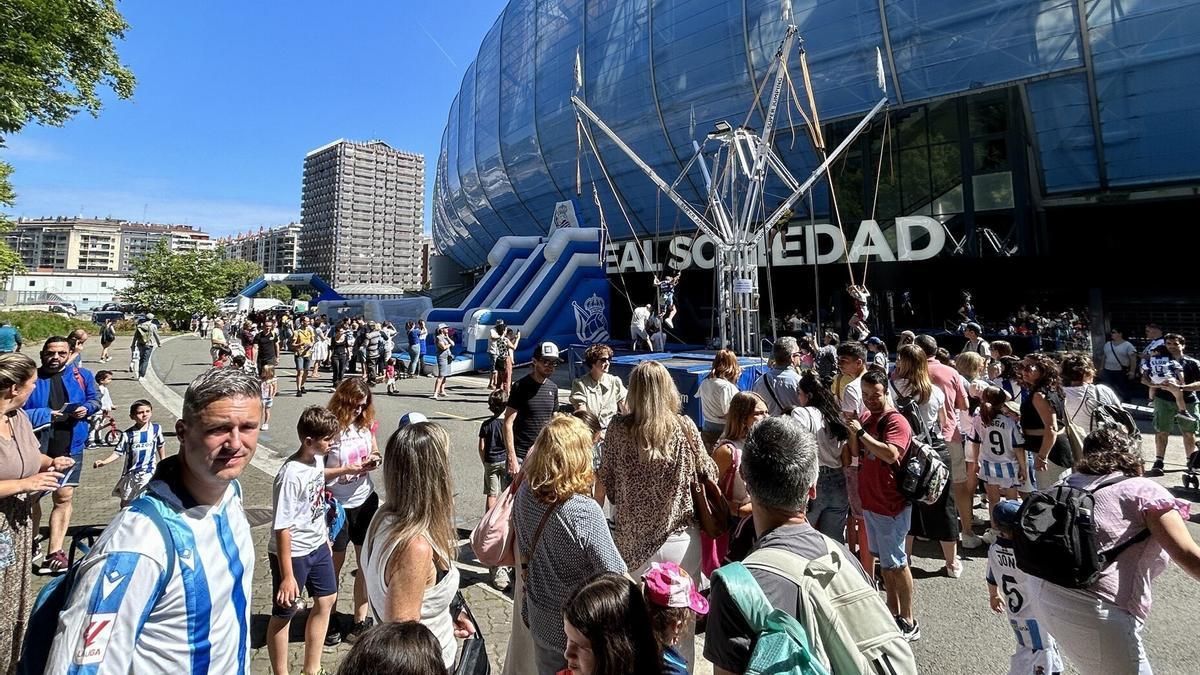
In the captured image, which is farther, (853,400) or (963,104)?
(963,104)

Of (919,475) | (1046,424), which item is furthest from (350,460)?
(1046,424)

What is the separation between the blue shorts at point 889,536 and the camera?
10.9 feet

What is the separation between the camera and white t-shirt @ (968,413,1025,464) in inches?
177

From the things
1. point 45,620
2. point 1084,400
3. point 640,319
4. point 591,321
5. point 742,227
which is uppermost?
point 742,227

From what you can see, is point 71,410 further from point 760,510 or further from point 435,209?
point 435,209

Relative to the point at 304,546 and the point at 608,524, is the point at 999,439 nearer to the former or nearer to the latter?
the point at 608,524

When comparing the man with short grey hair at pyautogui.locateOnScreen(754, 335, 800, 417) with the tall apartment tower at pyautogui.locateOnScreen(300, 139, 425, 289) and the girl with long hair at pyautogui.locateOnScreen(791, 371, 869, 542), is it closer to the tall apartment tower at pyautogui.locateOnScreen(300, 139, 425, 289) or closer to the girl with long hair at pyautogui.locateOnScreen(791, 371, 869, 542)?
the girl with long hair at pyautogui.locateOnScreen(791, 371, 869, 542)

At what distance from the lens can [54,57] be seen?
12117 millimetres

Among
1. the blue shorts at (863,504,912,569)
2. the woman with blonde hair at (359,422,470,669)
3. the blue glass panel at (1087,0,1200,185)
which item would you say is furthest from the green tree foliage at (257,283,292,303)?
the blue shorts at (863,504,912,569)

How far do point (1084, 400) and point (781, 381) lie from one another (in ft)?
7.10

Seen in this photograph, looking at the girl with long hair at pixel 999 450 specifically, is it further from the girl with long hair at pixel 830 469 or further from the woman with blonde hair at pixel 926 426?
the girl with long hair at pixel 830 469

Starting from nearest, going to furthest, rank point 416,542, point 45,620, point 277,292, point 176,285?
point 45,620
point 416,542
point 176,285
point 277,292

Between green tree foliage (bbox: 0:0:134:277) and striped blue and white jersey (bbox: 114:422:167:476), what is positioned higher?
green tree foliage (bbox: 0:0:134:277)

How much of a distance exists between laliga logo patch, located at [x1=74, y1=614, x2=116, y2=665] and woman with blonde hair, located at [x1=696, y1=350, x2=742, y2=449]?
400 cm
